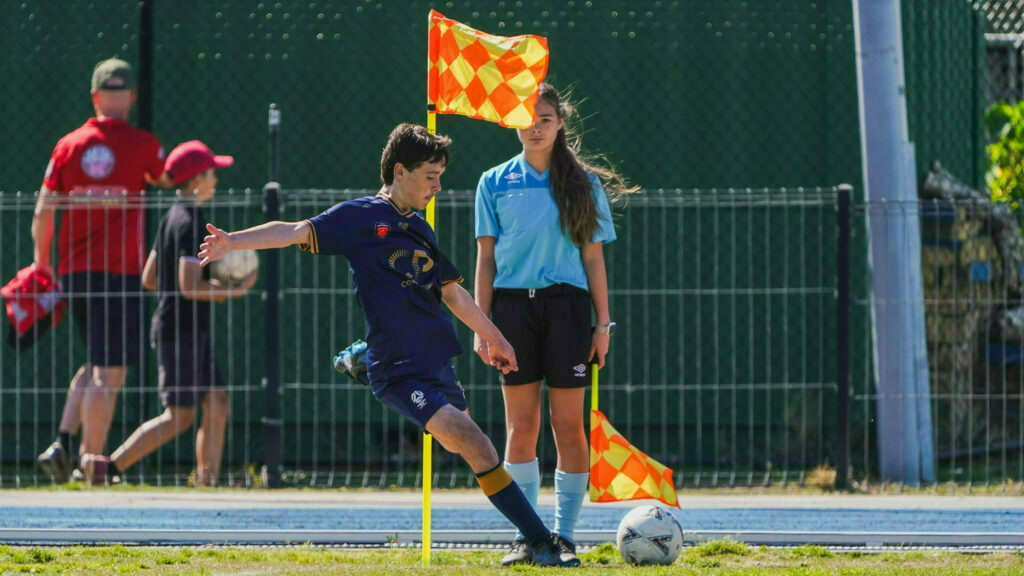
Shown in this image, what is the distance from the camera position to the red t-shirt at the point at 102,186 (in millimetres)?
8469

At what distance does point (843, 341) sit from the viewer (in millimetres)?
8469

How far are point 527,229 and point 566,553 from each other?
4.35 ft

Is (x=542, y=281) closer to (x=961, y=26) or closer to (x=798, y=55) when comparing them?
(x=798, y=55)

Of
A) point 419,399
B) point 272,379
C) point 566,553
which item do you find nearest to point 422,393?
point 419,399

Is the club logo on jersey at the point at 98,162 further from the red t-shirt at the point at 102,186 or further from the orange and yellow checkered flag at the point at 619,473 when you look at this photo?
the orange and yellow checkered flag at the point at 619,473

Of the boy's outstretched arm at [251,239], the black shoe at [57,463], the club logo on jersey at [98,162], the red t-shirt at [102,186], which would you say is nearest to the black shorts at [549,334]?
the boy's outstretched arm at [251,239]

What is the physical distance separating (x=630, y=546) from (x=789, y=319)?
4.41m

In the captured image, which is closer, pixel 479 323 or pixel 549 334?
pixel 479 323

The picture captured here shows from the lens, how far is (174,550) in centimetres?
575

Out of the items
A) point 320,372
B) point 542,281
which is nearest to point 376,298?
point 542,281

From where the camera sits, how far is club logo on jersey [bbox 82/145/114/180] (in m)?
8.48

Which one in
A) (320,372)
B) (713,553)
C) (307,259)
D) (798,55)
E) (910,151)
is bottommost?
(713,553)

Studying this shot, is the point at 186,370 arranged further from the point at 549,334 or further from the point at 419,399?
the point at 419,399

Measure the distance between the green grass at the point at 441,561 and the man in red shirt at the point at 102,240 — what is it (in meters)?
2.77
